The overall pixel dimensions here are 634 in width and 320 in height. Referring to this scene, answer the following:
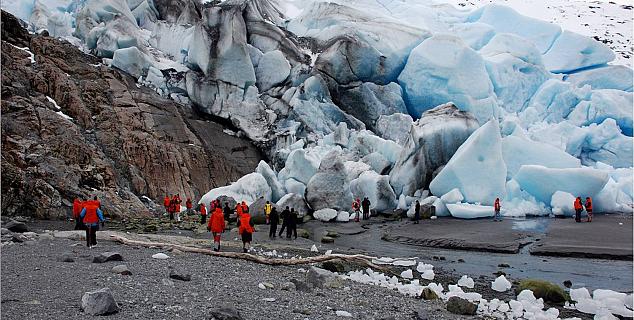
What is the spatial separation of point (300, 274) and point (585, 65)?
37948 millimetres

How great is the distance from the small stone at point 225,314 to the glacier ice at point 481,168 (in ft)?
59.0

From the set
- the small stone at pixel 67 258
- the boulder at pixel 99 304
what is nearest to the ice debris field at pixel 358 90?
the small stone at pixel 67 258

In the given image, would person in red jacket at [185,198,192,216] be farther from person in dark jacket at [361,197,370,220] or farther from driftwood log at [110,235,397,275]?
driftwood log at [110,235,397,275]

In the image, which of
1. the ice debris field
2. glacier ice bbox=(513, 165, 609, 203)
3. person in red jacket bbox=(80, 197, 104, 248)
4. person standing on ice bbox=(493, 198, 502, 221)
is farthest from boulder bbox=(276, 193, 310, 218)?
person in red jacket bbox=(80, 197, 104, 248)

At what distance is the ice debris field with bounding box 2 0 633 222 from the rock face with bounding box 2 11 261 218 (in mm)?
2978

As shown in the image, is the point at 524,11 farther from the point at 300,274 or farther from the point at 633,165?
the point at 300,274

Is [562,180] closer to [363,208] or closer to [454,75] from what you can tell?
[363,208]

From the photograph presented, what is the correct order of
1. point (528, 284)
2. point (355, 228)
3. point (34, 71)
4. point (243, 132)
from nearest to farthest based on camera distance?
point (528, 284)
point (355, 228)
point (34, 71)
point (243, 132)

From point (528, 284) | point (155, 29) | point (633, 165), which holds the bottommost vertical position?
point (528, 284)

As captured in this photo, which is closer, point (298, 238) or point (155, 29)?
point (298, 238)

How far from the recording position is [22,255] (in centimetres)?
856

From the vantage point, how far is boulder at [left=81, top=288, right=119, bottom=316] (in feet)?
16.5

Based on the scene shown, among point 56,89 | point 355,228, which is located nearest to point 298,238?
point 355,228

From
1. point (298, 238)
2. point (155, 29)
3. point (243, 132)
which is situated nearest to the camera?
point (298, 238)
